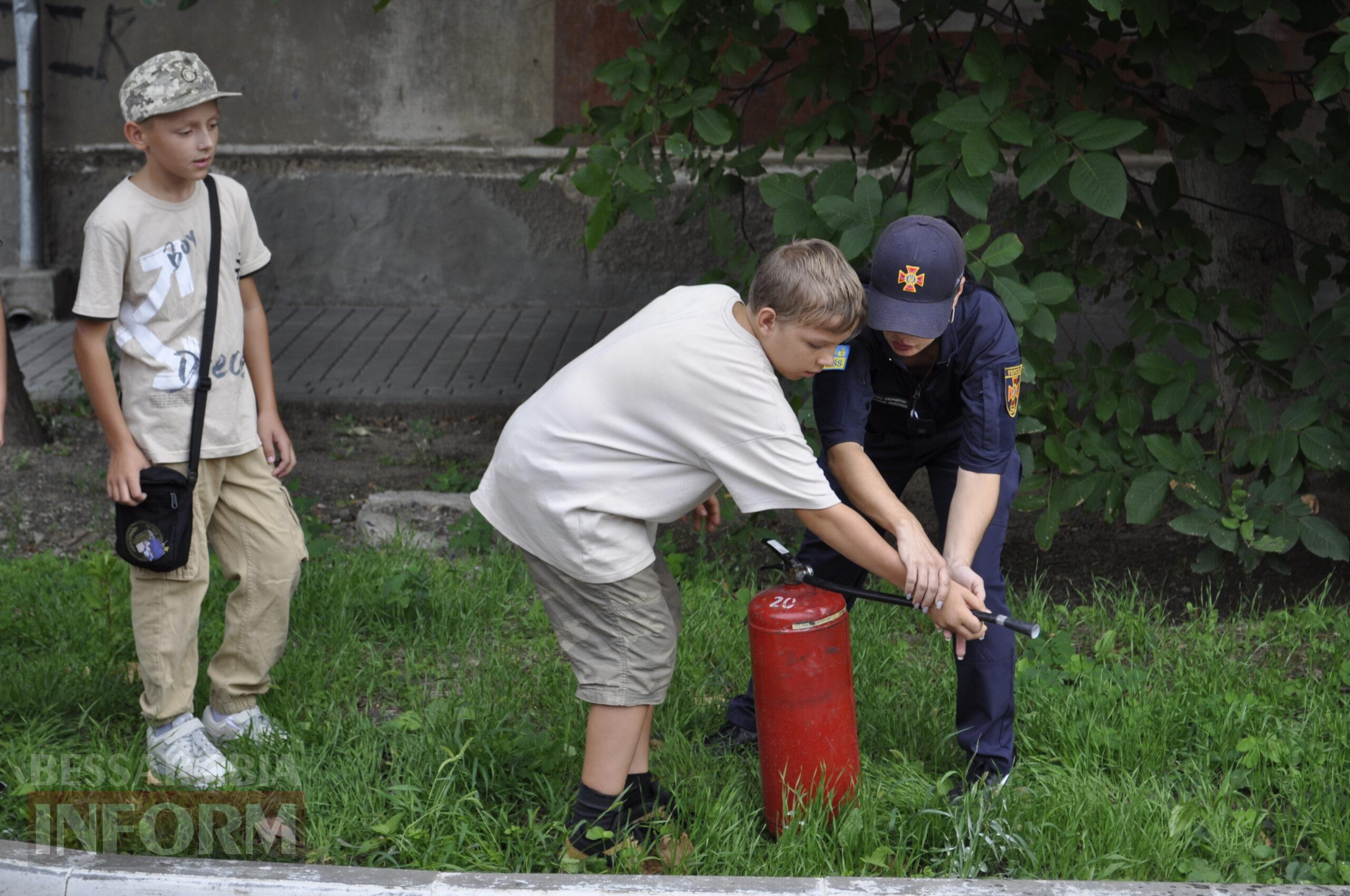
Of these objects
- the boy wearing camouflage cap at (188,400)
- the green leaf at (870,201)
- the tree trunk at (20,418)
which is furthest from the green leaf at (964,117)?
the tree trunk at (20,418)

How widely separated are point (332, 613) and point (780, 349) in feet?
7.07

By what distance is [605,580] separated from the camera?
274cm

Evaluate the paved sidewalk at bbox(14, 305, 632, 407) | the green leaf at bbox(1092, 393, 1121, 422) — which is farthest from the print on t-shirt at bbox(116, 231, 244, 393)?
the paved sidewalk at bbox(14, 305, 632, 407)

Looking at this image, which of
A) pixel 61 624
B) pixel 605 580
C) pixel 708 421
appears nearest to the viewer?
pixel 708 421

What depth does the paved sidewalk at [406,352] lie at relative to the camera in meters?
6.98

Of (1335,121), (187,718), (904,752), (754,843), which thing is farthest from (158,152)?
(1335,121)

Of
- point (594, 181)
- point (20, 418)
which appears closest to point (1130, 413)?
point (594, 181)

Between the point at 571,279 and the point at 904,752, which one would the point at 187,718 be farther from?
the point at 571,279

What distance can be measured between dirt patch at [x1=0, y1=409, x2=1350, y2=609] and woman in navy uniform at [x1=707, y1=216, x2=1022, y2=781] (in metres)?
1.59

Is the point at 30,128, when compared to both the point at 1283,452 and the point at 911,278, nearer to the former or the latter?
the point at 911,278

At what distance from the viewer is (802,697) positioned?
2854 mm

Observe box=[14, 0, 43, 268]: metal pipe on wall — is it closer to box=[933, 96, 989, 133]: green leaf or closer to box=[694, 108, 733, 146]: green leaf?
box=[694, 108, 733, 146]: green leaf

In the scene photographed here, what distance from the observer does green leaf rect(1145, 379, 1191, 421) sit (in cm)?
419

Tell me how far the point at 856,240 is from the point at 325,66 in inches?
234
